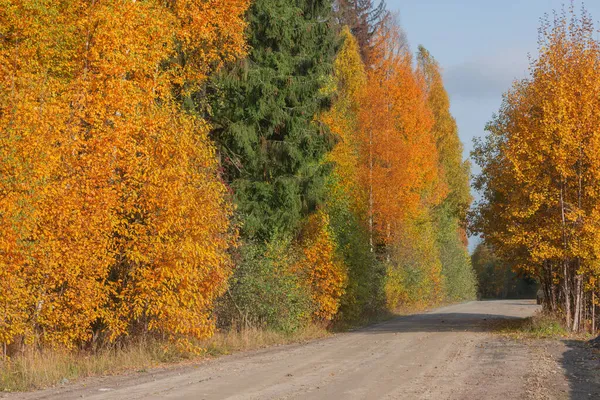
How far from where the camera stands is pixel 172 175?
54.4 feet

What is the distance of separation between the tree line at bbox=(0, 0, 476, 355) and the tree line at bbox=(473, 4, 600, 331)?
609 centimetres

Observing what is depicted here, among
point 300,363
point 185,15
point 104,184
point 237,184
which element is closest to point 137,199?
point 104,184

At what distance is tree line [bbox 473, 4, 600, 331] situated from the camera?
23172 mm

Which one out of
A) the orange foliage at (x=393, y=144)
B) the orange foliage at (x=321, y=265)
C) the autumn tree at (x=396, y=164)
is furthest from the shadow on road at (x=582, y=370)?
the autumn tree at (x=396, y=164)

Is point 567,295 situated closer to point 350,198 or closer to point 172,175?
point 350,198

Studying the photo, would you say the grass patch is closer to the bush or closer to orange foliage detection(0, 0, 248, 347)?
the bush

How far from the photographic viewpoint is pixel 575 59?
24.3 metres

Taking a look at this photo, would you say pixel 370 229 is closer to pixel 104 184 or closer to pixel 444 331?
pixel 444 331

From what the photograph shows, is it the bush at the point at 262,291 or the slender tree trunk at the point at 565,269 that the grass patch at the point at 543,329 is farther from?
the bush at the point at 262,291

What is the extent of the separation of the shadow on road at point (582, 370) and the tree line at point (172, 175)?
7.90 m

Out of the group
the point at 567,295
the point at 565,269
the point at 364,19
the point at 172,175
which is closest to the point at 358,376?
the point at 172,175

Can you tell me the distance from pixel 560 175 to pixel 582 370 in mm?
10311

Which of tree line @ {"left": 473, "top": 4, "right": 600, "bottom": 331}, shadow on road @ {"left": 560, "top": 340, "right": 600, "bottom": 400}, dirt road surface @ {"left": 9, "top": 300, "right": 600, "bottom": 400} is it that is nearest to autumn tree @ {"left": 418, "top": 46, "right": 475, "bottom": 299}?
tree line @ {"left": 473, "top": 4, "right": 600, "bottom": 331}

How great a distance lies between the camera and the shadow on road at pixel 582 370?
476 inches
